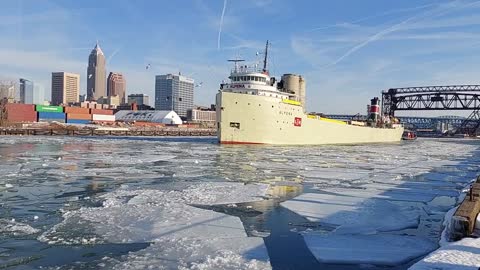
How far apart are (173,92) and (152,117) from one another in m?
39.2

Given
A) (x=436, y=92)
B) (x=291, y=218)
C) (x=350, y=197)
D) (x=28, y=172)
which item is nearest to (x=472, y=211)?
(x=291, y=218)

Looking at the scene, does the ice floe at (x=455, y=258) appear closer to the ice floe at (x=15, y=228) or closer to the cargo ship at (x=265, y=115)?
the ice floe at (x=15, y=228)

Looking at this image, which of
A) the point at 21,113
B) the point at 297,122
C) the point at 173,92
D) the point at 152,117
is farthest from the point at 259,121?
the point at 173,92

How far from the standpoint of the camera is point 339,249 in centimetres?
644

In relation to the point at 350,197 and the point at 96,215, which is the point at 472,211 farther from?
the point at 96,215

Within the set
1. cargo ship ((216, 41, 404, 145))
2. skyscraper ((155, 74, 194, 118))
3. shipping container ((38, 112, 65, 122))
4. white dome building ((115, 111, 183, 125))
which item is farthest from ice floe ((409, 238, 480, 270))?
skyscraper ((155, 74, 194, 118))

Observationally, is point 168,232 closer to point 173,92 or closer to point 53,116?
point 53,116

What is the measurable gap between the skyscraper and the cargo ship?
91.0 m

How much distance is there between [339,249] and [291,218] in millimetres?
2210

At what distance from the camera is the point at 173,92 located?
497 ft

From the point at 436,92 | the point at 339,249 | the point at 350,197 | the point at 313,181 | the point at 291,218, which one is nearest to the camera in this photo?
the point at 339,249

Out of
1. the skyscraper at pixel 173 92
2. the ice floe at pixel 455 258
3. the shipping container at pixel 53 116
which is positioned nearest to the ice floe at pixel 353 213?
the ice floe at pixel 455 258

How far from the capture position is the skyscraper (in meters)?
144

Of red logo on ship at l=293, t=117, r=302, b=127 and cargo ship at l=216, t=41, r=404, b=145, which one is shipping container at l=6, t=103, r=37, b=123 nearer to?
cargo ship at l=216, t=41, r=404, b=145
